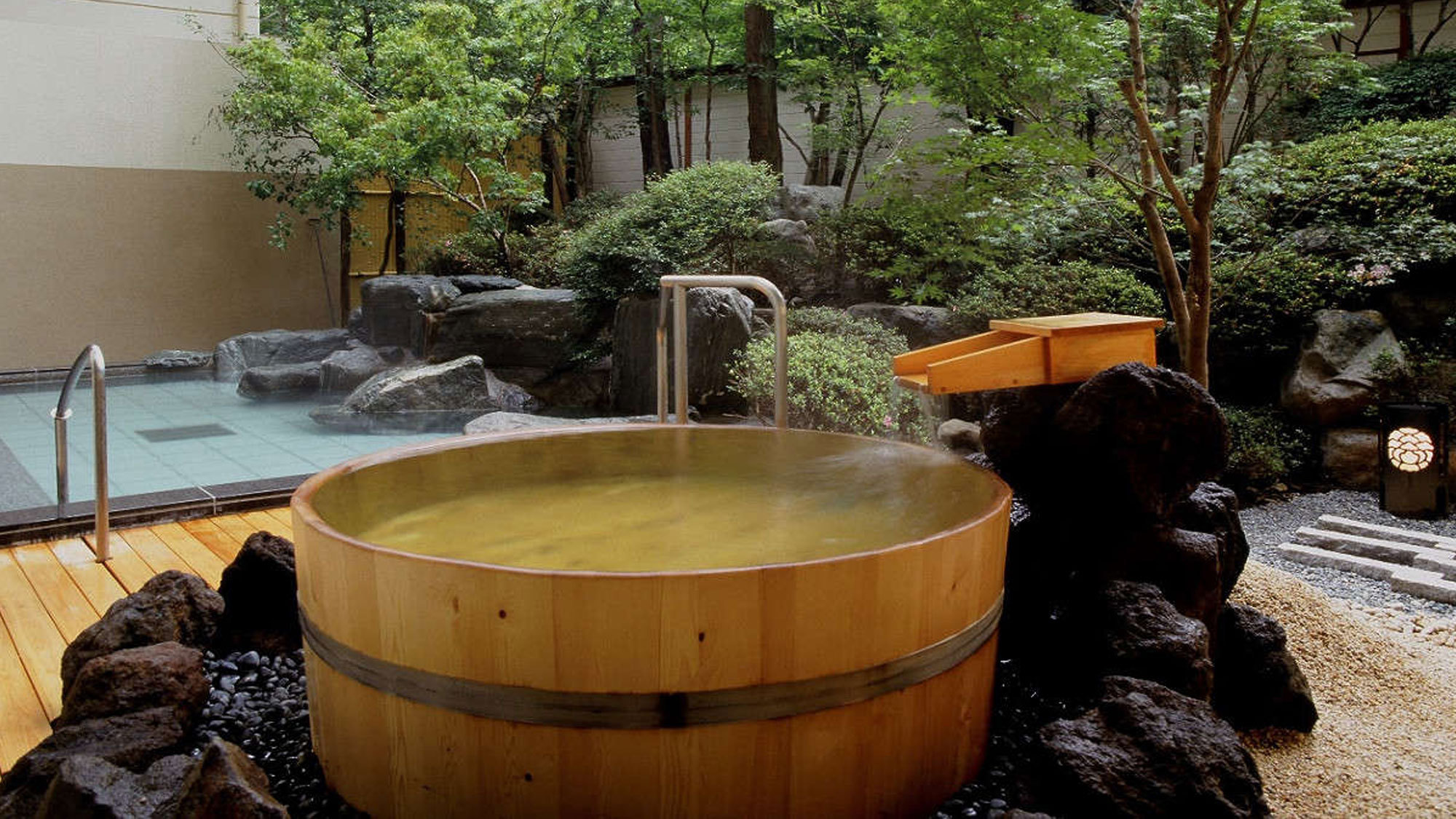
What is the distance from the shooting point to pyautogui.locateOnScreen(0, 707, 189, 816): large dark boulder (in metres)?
1.82

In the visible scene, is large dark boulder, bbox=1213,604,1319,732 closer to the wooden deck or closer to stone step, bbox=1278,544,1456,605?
stone step, bbox=1278,544,1456,605

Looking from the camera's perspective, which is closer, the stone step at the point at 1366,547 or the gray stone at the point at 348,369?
the stone step at the point at 1366,547

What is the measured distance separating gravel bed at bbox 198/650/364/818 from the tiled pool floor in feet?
6.43

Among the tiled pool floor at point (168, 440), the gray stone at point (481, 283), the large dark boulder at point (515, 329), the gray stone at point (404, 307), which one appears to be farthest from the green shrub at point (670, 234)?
the tiled pool floor at point (168, 440)

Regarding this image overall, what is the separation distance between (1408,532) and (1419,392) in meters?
1.51

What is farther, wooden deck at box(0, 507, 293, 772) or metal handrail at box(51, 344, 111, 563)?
metal handrail at box(51, 344, 111, 563)

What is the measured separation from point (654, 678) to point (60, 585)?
8.11ft

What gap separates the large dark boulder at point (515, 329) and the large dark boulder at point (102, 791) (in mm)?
6095

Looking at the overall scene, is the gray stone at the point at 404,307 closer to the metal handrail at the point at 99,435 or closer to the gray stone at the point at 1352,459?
the metal handrail at the point at 99,435

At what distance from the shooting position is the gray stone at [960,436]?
17.4 feet

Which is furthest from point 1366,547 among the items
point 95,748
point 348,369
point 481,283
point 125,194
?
point 125,194

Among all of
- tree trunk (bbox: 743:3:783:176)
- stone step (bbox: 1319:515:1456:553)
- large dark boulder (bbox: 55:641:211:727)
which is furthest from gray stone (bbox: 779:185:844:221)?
large dark boulder (bbox: 55:641:211:727)

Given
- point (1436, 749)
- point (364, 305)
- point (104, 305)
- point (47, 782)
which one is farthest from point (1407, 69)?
point (104, 305)

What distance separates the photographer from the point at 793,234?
7828mm
